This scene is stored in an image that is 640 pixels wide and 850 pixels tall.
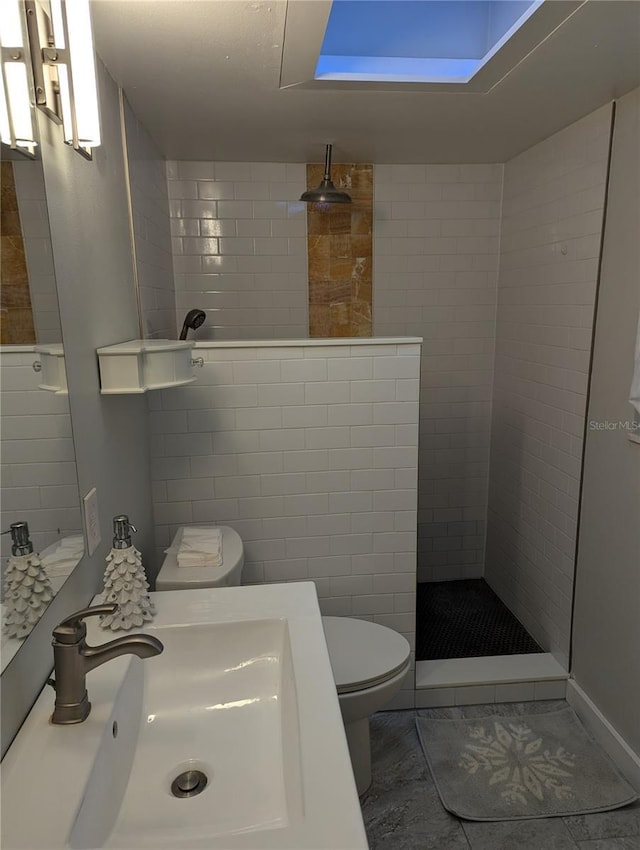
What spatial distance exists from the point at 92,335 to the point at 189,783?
1069 mm

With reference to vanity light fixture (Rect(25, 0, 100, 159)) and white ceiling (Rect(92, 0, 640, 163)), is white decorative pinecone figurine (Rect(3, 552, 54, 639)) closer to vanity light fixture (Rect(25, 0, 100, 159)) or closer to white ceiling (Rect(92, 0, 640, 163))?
vanity light fixture (Rect(25, 0, 100, 159))

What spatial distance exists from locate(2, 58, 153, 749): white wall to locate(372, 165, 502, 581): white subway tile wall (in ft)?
5.04

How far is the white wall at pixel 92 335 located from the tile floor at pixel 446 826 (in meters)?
1.19

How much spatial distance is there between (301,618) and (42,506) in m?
0.63

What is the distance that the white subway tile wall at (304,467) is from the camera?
2.18m

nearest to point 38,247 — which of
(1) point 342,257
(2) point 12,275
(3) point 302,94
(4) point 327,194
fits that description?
(2) point 12,275

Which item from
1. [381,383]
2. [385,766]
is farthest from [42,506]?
[385,766]

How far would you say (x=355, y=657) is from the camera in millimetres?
2000

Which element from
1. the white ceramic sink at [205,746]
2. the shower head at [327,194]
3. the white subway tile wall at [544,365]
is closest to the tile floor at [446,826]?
the white subway tile wall at [544,365]

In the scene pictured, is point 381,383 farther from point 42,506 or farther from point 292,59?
point 42,506

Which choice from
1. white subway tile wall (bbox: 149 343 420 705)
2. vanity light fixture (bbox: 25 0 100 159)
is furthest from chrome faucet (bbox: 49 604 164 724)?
white subway tile wall (bbox: 149 343 420 705)

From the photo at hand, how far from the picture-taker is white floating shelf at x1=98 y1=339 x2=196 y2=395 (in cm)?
157

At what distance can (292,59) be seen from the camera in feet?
5.67

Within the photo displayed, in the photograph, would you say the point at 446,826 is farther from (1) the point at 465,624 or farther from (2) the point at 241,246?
(2) the point at 241,246
